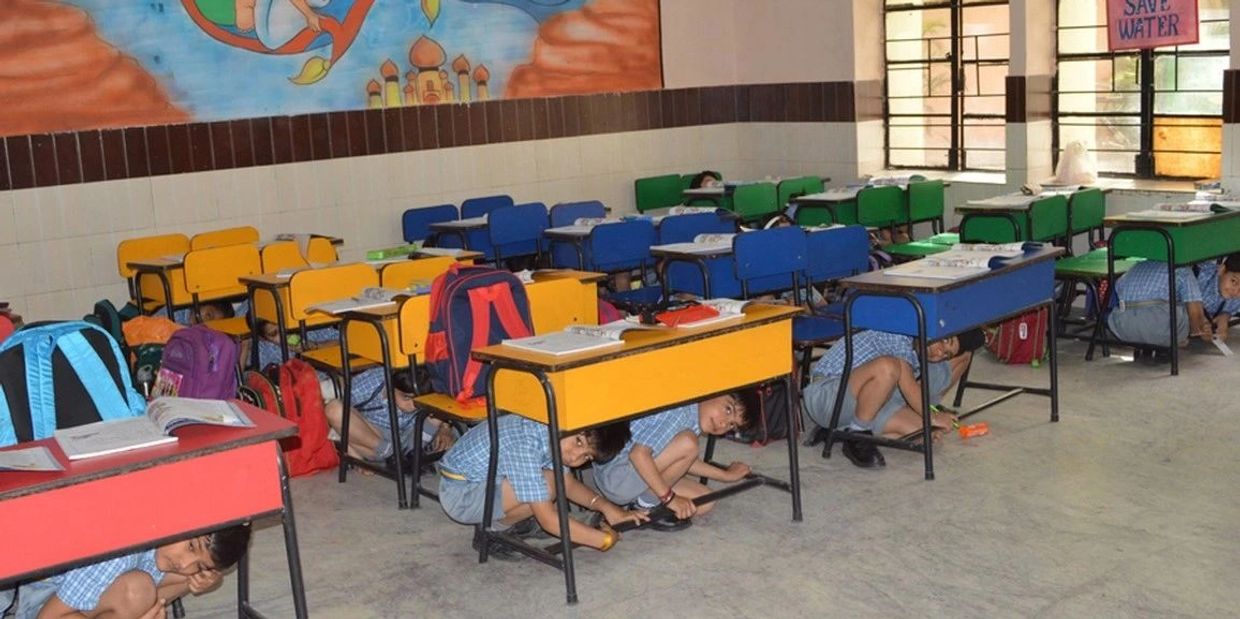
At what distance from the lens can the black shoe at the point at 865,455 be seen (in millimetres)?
5727

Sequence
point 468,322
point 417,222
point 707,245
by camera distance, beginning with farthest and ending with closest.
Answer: point 417,222
point 707,245
point 468,322

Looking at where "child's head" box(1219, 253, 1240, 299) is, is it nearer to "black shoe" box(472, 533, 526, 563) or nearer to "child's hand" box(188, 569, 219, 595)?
"black shoe" box(472, 533, 526, 563)

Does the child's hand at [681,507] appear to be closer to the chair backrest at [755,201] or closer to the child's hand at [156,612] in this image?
the child's hand at [156,612]

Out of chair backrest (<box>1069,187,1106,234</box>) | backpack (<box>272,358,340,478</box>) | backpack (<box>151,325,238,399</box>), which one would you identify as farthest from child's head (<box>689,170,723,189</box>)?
backpack (<box>151,325,238,399</box>)

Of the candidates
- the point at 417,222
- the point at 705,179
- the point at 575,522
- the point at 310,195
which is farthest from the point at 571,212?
the point at 575,522

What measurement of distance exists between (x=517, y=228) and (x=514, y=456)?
468 centimetres

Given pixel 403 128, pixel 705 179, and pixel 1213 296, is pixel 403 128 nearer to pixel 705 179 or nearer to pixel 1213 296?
pixel 705 179

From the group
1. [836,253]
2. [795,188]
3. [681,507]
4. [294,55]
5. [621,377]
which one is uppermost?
[294,55]

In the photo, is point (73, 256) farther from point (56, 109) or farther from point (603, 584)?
point (603, 584)

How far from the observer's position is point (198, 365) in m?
5.09

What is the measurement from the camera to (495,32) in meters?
10.5

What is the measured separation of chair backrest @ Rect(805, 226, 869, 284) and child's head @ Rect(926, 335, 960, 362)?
1300 millimetres

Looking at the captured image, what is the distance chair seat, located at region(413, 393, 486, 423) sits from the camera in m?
4.89

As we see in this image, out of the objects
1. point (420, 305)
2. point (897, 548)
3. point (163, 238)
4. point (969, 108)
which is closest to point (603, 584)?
point (897, 548)
